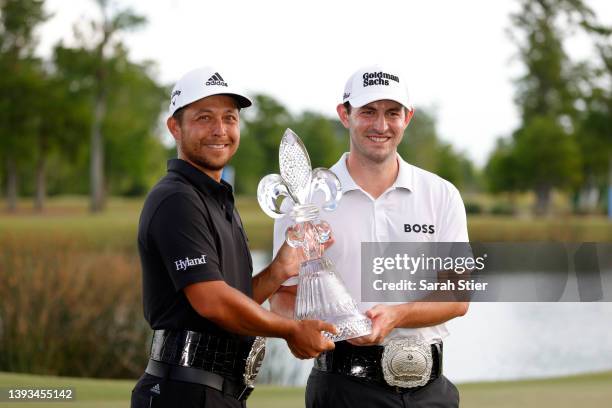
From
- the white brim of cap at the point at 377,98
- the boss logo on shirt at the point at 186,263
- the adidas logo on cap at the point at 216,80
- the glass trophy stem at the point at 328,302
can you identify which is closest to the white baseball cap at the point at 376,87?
the white brim of cap at the point at 377,98

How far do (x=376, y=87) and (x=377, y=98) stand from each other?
0.14 ft

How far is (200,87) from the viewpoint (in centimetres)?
273

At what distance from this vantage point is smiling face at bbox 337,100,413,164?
9.68ft

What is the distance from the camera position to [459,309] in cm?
290

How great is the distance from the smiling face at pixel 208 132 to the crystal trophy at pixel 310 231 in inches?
7.3

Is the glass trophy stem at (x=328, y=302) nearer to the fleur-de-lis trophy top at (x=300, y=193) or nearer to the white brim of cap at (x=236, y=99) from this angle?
the fleur-de-lis trophy top at (x=300, y=193)

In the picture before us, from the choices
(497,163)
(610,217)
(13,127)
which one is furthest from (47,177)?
(610,217)

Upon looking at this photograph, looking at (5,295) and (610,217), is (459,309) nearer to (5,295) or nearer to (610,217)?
(5,295)

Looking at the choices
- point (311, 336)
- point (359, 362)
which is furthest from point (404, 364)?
point (311, 336)

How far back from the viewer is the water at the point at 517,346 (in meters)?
9.45

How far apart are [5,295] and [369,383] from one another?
6739mm

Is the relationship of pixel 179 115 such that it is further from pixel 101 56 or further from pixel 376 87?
pixel 101 56

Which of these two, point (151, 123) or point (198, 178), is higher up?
point (151, 123)

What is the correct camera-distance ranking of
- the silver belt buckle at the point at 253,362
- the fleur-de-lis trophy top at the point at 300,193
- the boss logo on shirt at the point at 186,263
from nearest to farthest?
1. the boss logo on shirt at the point at 186,263
2. the fleur-de-lis trophy top at the point at 300,193
3. the silver belt buckle at the point at 253,362
